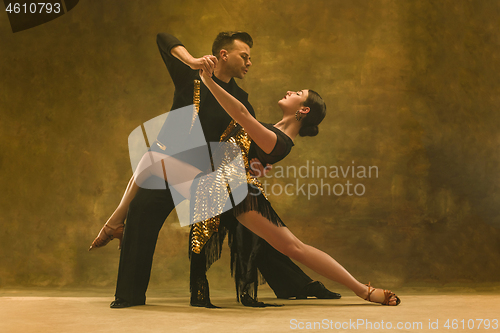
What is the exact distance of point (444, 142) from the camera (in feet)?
13.1

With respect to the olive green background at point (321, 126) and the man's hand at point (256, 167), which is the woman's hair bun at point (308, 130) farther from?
the olive green background at point (321, 126)

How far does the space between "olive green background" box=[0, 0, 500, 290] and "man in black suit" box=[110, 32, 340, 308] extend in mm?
981

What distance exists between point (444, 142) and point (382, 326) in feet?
7.99

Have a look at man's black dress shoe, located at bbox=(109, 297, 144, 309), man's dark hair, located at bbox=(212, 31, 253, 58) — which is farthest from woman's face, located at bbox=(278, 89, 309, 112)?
man's black dress shoe, located at bbox=(109, 297, 144, 309)

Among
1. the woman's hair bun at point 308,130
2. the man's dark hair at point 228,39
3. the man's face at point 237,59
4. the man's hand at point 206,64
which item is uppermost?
the man's dark hair at point 228,39

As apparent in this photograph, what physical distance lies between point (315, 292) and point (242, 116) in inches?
49.3

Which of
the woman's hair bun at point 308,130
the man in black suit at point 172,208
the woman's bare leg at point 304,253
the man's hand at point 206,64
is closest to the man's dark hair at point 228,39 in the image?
the man in black suit at point 172,208

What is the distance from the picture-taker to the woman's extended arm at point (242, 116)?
250 centimetres

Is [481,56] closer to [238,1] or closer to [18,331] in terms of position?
[238,1]

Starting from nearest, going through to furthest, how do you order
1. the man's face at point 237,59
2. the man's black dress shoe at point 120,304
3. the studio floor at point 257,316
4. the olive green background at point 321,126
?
the studio floor at point 257,316 → the man's black dress shoe at point 120,304 → the man's face at point 237,59 → the olive green background at point 321,126

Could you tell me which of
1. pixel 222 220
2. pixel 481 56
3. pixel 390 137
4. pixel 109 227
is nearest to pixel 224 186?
pixel 222 220

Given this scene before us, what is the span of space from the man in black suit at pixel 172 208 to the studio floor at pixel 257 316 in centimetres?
11

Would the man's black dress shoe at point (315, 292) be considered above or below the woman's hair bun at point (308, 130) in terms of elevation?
below

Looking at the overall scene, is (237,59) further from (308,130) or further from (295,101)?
(308,130)
